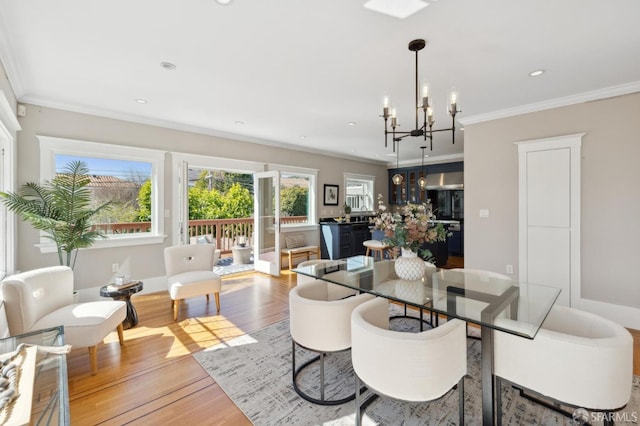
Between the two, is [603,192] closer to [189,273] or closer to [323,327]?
[323,327]

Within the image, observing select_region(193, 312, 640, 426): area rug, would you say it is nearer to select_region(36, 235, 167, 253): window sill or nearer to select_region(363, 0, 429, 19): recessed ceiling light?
select_region(363, 0, 429, 19): recessed ceiling light

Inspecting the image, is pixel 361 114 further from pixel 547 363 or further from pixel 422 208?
pixel 547 363

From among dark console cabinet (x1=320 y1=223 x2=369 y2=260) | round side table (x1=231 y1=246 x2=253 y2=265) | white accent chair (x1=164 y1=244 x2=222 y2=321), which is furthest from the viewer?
dark console cabinet (x1=320 y1=223 x2=369 y2=260)

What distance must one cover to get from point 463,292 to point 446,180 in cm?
559

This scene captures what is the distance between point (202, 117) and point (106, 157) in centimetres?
139

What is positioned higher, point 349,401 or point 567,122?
point 567,122

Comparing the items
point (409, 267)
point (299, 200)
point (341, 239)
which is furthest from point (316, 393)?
point (299, 200)

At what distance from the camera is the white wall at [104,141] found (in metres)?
3.29

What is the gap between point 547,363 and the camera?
1361 millimetres

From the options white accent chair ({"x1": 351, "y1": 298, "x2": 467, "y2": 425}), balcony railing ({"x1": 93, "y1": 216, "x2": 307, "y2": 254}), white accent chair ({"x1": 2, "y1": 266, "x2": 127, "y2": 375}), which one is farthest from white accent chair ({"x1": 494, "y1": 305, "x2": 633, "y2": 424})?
balcony railing ({"x1": 93, "y1": 216, "x2": 307, "y2": 254})

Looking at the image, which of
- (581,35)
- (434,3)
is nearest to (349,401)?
(434,3)

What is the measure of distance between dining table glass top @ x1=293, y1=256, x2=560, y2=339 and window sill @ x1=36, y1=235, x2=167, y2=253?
9.09ft

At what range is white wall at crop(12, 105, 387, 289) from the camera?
329 cm

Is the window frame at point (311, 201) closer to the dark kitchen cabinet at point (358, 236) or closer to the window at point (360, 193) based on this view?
the dark kitchen cabinet at point (358, 236)
